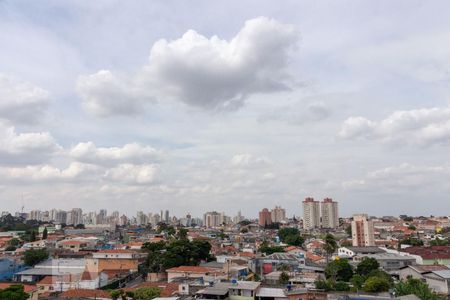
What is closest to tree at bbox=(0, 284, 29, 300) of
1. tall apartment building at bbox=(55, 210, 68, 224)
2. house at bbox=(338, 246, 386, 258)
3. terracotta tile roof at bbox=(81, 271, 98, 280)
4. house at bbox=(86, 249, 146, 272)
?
terracotta tile roof at bbox=(81, 271, 98, 280)

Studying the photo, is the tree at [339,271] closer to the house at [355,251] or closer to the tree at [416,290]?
the tree at [416,290]

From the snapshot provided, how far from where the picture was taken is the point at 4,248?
179ft

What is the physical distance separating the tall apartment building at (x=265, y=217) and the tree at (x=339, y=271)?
9101 cm

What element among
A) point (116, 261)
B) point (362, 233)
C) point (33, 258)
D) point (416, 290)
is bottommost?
point (416, 290)

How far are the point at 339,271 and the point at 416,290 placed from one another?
374 inches

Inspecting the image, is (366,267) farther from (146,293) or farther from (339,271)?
(146,293)

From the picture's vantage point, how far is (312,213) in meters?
104

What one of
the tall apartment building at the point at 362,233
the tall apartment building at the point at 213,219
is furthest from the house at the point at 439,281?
the tall apartment building at the point at 213,219

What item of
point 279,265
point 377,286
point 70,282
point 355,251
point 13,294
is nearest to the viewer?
point 13,294

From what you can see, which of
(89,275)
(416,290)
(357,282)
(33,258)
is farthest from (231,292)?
(33,258)

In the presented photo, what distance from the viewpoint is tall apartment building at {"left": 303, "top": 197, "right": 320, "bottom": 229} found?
10394cm

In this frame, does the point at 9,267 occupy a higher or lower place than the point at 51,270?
lower

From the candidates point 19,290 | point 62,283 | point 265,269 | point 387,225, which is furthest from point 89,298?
point 387,225

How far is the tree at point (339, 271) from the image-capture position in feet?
98.5
